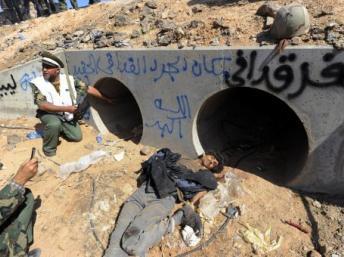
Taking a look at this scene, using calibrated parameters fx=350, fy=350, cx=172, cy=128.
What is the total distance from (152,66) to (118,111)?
8.00 feet

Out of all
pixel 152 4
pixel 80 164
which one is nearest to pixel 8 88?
pixel 80 164

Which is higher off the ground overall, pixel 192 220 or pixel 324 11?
pixel 324 11

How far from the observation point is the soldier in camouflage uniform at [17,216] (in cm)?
364

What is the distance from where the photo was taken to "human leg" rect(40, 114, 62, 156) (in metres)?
6.50

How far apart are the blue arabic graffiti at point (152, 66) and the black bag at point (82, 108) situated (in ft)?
1.49

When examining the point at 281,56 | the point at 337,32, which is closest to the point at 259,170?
the point at 281,56

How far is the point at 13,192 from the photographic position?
144 inches

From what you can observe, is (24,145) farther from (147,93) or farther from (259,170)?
(259,170)

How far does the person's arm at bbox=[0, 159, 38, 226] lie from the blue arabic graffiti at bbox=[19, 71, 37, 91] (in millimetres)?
4505

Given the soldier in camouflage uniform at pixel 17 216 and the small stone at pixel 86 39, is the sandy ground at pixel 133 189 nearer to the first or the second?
the soldier in camouflage uniform at pixel 17 216

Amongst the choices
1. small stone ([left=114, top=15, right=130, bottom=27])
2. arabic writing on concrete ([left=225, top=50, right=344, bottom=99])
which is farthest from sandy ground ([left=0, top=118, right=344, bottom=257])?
small stone ([left=114, top=15, right=130, bottom=27])

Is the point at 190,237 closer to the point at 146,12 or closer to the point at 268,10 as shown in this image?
the point at 268,10

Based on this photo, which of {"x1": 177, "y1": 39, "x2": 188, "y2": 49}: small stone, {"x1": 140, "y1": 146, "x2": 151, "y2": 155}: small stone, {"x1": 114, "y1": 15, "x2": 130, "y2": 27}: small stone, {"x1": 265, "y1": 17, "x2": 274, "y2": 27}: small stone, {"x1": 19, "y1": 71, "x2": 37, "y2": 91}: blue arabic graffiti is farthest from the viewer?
{"x1": 19, "y1": 71, "x2": 37, "y2": 91}: blue arabic graffiti

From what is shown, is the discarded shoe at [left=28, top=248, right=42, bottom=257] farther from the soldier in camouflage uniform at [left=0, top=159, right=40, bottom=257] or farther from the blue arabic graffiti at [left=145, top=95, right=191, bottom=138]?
the blue arabic graffiti at [left=145, top=95, right=191, bottom=138]
